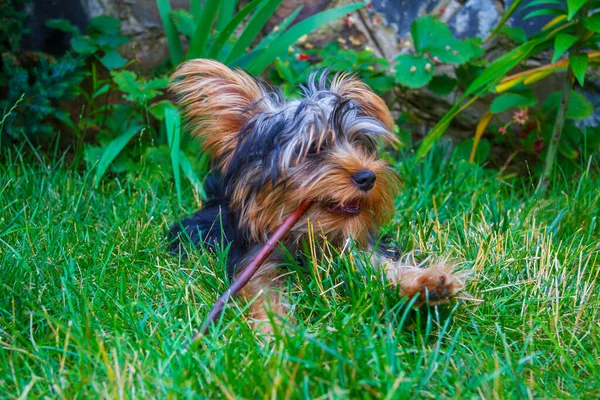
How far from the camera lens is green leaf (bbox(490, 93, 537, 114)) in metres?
4.20

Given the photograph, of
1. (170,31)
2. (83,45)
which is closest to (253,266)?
(170,31)

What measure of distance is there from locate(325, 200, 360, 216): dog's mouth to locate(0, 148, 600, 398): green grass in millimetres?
192

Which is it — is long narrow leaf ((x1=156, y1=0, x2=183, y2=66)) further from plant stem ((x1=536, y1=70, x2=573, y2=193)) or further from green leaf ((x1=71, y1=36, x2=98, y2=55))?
plant stem ((x1=536, y1=70, x2=573, y2=193))

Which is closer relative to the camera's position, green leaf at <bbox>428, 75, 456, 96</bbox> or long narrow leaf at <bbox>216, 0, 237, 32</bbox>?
long narrow leaf at <bbox>216, 0, 237, 32</bbox>

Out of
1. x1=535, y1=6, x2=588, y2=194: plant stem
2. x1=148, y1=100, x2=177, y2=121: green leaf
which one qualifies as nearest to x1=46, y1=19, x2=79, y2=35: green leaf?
x1=148, y1=100, x2=177, y2=121: green leaf

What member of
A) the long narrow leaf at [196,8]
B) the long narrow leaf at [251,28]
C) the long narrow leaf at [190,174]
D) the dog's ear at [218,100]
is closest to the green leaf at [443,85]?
the long narrow leaf at [251,28]

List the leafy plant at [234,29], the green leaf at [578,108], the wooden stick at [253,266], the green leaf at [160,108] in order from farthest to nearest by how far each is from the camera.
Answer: the green leaf at [160,108] → the green leaf at [578,108] → the leafy plant at [234,29] → the wooden stick at [253,266]

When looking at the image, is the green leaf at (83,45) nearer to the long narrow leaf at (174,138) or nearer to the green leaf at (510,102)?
the long narrow leaf at (174,138)

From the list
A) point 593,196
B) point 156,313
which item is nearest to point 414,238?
point 593,196

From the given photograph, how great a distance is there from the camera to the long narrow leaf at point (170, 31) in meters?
4.27

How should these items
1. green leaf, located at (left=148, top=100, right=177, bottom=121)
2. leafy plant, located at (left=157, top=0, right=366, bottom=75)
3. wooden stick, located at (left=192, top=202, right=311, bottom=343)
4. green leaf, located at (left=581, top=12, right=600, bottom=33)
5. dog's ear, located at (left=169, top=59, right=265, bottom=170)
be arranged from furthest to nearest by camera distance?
green leaf, located at (left=148, top=100, right=177, bottom=121), leafy plant, located at (left=157, top=0, right=366, bottom=75), green leaf, located at (left=581, top=12, right=600, bottom=33), dog's ear, located at (left=169, top=59, right=265, bottom=170), wooden stick, located at (left=192, top=202, right=311, bottom=343)

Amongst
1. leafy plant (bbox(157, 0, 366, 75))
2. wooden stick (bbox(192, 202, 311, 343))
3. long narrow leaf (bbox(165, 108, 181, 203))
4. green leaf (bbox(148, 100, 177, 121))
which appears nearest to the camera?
wooden stick (bbox(192, 202, 311, 343))

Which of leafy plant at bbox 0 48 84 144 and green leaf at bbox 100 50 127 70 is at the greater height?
green leaf at bbox 100 50 127 70

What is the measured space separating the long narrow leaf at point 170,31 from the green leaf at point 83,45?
0.50 meters
